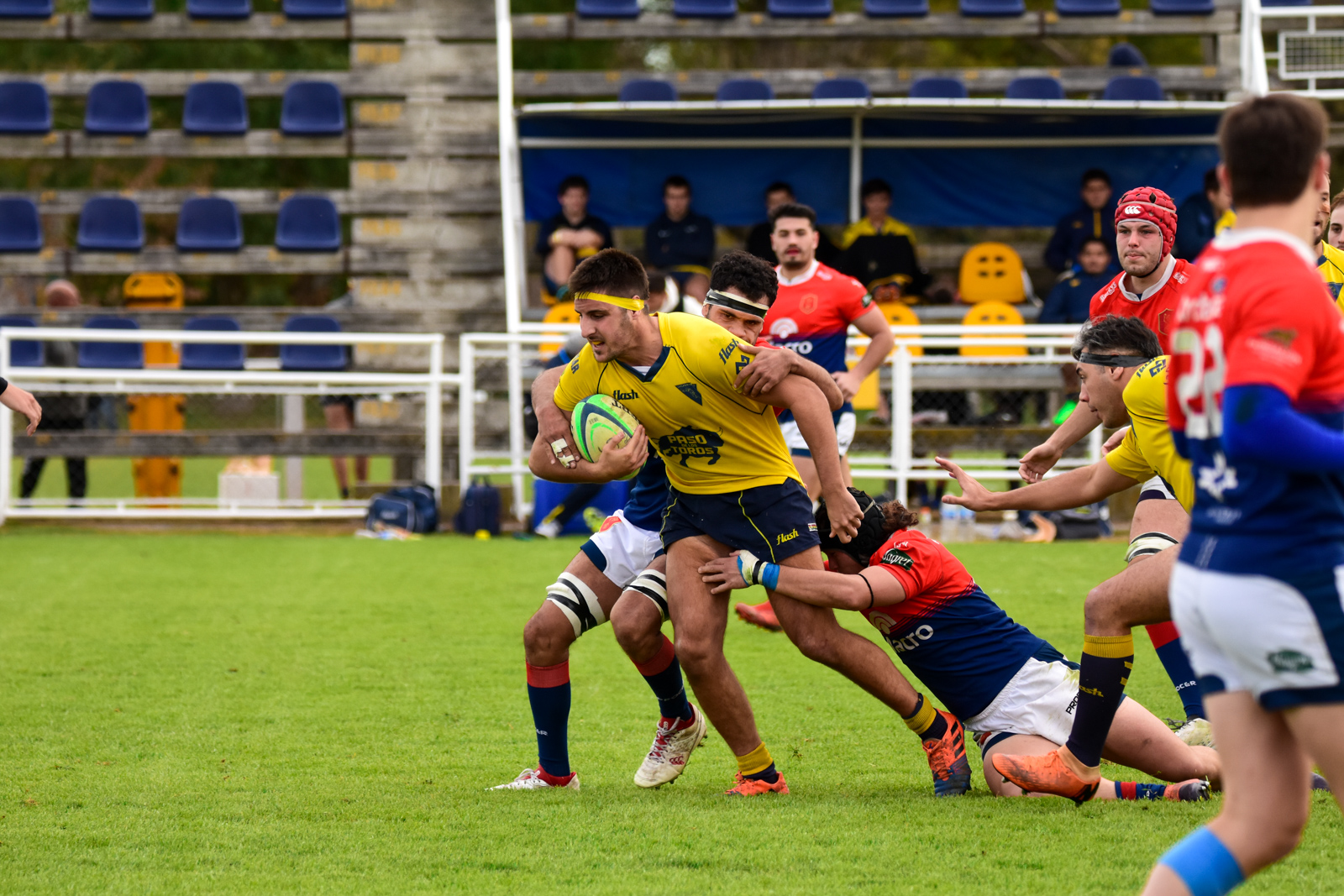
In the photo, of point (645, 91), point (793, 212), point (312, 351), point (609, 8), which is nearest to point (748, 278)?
point (793, 212)

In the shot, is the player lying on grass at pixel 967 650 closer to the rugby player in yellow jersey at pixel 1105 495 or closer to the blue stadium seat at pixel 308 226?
the rugby player in yellow jersey at pixel 1105 495

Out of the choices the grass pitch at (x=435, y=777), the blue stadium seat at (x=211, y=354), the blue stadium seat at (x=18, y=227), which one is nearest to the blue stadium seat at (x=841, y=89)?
the blue stadium seat at (x=211, y=354)

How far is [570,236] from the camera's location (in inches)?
590

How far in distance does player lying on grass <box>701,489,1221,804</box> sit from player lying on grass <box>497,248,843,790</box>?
41 centimetres

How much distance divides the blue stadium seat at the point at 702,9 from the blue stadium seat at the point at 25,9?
25.9 feet

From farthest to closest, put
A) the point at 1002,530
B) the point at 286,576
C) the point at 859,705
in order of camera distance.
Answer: the point at 1002,530, the point at 286,576, the point at 859,705

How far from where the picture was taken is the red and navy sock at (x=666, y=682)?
5.12 m

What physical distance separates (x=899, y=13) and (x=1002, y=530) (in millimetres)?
7827

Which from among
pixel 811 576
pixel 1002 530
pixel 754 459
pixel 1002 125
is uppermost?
pixel 1002 125

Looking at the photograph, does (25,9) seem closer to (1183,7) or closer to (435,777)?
(1183,7)

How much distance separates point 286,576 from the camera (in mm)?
10430

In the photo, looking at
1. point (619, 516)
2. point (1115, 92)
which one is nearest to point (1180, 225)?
point (1115, 92)

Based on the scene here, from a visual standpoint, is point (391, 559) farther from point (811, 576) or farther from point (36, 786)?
point (811, 576)

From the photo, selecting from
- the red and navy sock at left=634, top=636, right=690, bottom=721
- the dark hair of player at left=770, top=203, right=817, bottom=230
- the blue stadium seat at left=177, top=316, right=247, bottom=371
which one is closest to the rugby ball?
the red and navy sock at left=634, top=636, right=690, bottom=721
